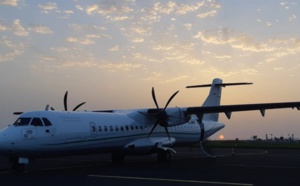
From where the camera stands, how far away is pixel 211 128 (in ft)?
98.1

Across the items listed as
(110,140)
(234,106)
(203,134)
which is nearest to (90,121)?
(110,140)

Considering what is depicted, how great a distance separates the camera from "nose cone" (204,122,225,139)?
1155 inches

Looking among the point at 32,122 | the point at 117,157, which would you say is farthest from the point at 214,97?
the point at 32,122

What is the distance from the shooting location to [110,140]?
20734mm

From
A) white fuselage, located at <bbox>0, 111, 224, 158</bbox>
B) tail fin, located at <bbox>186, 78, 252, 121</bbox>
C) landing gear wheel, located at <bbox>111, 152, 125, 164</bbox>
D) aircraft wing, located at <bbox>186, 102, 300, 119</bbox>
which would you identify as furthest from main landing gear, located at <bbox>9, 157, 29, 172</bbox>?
tail fin, located at <bbox>186, 78, 252, 121</bbox>

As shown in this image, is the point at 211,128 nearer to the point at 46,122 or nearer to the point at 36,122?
the point at 46,122

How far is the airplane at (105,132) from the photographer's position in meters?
16.4

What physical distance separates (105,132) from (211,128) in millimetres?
11787

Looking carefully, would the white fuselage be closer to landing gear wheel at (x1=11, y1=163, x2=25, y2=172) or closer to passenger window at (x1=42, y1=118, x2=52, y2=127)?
passenger window at (x1=42, y1=118, x2=52, y2=127)

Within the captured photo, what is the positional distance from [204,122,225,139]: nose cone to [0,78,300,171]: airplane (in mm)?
78

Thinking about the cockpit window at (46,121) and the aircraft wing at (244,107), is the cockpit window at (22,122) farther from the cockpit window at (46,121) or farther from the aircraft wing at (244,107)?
the aircraft wing at (244,107)

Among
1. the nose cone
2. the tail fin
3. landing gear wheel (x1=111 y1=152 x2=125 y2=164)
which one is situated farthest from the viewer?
the tail fin

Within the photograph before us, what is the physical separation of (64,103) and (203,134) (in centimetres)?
1041

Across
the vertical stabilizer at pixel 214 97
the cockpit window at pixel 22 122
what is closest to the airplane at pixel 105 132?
the cockpit window at pixel 22 122
